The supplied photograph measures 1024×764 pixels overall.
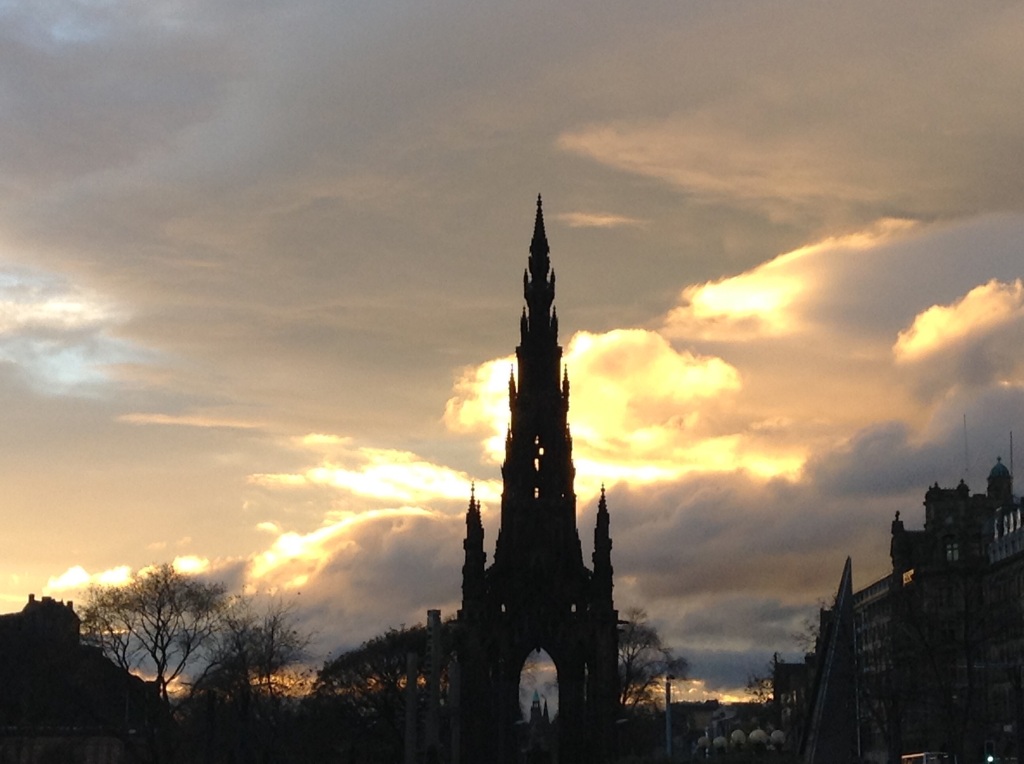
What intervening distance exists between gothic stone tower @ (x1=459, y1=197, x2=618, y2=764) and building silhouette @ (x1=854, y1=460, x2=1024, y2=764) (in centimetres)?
1846

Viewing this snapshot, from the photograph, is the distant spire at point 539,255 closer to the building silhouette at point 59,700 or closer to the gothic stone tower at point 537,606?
the gothic stone tower at point 537,606

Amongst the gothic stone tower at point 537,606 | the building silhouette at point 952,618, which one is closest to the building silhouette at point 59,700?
the gothic stone tower at point 537,606

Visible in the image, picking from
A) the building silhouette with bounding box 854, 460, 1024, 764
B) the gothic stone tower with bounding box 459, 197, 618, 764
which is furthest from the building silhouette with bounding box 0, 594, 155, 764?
the building silhouette with bounding box 854, 460, 1024, 764

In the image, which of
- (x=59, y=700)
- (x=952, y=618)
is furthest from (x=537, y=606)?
(x=59, y=700)

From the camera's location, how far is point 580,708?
420ft

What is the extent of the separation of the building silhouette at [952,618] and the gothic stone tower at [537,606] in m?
18.5

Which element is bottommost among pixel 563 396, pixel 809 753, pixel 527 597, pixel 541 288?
pixel 809 753

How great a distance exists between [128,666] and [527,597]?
28.0 meters

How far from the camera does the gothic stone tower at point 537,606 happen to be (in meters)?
127

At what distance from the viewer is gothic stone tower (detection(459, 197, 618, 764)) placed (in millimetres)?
127375

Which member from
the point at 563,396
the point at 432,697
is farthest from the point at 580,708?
the point at 432,697

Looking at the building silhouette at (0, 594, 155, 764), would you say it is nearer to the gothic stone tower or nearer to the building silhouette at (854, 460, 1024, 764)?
the gothic stone tower

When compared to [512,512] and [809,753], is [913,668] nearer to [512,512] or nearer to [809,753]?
[512,512]

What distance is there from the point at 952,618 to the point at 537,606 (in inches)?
1197
